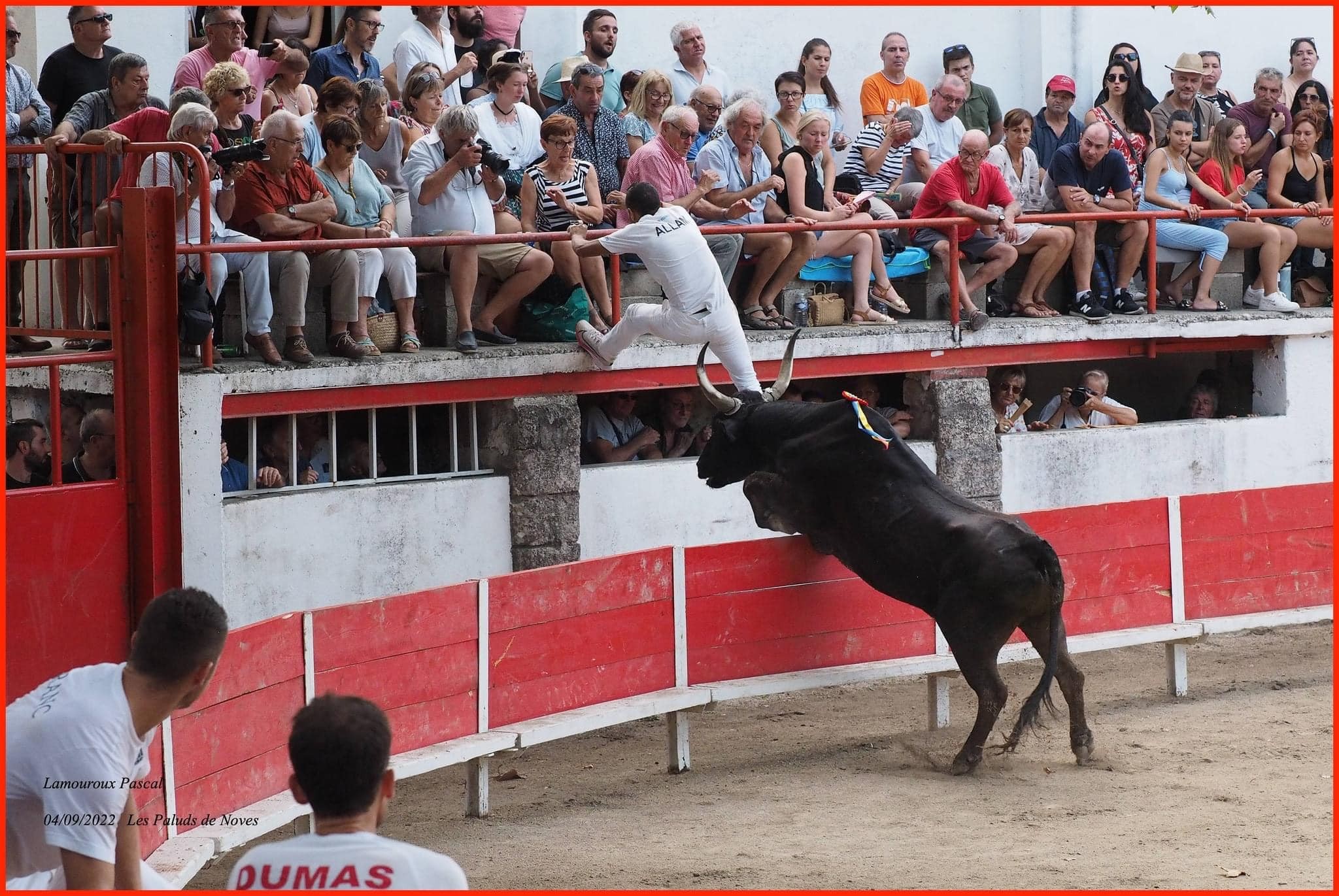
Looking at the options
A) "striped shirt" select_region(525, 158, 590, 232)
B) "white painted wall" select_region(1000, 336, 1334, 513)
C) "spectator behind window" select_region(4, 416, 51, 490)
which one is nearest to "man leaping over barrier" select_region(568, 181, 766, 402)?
"striped shirt" select_region(525, 158, 590, 232)

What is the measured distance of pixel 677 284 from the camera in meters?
9.12

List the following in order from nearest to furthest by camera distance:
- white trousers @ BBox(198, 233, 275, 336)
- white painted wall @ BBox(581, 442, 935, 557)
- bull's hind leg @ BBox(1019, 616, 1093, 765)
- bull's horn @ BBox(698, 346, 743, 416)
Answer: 1. bull's hind leg @ BBox(1019, 616, 1093, 765)
2. white trousers @ BBox(198, 233, 275, 336)
3. bull's horn @ BBox(698, 346, 743, 416)
4. white painted wall @ BBox(581, 442, 935, 557)

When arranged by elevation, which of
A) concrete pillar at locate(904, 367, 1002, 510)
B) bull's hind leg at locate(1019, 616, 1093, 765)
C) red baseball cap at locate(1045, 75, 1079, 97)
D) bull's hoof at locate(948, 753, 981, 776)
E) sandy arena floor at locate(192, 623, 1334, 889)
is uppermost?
red baseball cap at locate(1045, 75, 1079, 97)

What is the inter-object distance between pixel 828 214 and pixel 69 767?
7.83 m

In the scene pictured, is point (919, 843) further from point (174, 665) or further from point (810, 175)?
point (810, 175)

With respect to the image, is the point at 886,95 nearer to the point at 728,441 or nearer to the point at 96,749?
the point at 728,441

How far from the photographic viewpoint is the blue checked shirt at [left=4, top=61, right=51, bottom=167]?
29.4ft

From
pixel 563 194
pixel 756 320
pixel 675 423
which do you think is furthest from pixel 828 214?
pixel 563 194

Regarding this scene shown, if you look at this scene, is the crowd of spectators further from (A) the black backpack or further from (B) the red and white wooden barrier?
(B) the red and white wooden barrier

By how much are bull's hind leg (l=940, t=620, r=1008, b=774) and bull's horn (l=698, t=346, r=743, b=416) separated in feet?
5.88

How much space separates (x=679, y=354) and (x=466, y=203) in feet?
5.20

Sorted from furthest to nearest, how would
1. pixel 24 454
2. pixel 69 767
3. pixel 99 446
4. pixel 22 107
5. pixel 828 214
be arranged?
pixel 828 214 → pixel 22 107 → pixel 24 454 → pixel 99 446 → pixel 69 767

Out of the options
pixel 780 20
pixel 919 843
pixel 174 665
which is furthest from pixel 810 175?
pixel 174 665

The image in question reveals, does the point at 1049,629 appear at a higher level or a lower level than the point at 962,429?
lower
